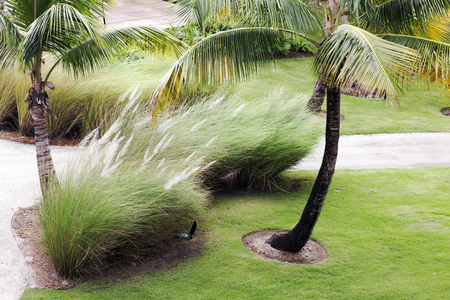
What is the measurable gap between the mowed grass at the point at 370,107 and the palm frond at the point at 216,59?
5.85 m

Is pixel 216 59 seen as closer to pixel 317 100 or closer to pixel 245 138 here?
pixel 245 138

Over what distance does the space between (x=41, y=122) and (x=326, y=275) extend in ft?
15.6

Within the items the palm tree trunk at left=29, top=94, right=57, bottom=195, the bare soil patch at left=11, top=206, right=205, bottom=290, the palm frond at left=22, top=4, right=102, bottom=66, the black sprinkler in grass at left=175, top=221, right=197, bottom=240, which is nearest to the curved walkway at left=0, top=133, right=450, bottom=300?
the bare soil patch at left=11, top=206, right=205, bottom=290

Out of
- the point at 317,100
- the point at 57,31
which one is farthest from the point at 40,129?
the point at 317,100

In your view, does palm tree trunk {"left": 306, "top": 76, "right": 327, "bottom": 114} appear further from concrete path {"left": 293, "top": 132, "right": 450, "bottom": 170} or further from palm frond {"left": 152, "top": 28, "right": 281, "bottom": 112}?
palm frond {"left": 152, "top": 28, "right": 281, "bottom": 112}

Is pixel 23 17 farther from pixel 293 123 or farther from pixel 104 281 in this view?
pixel 293 123

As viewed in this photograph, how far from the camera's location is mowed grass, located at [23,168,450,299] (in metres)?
5.72

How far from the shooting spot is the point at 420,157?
11344 millimetres

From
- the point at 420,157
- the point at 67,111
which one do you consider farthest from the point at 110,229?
the point at 420,157

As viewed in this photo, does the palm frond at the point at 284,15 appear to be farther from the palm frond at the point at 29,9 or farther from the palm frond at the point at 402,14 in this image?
the palm frond at the point at 29,9

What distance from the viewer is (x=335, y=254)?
678 centimetres

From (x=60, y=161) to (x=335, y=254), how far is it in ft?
17.7

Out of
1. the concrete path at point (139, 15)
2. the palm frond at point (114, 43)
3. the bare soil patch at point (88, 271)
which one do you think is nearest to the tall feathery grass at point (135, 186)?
the bare soil patch at point (88, 271)

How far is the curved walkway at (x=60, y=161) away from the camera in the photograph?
575 cm
